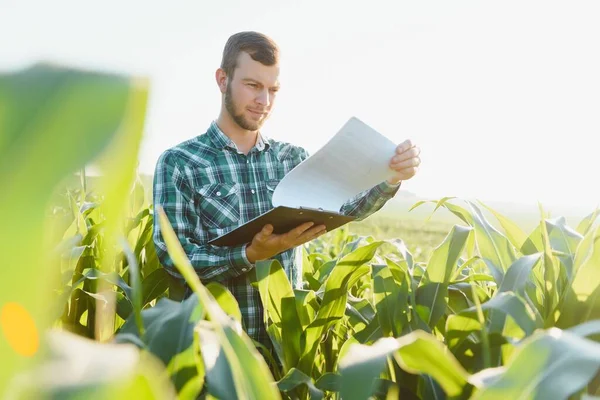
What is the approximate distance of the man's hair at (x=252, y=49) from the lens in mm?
1869

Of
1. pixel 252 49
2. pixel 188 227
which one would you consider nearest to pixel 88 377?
pixel 188 227

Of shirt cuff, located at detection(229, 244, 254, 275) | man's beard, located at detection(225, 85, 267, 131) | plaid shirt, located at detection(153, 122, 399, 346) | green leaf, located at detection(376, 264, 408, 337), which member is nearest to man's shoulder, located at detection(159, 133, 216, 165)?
plaid shirt, located at detection(153, 122, 399, 346)

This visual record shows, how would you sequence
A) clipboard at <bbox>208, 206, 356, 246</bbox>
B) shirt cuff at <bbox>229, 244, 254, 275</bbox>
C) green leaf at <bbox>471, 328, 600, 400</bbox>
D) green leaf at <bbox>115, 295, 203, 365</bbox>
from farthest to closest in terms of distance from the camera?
1. shirt cuff at <bbox>229, 244, 254, 275</bbox>
2. clipboard at <bbox>208, 206, 356, 246</bbox>
3. green leaf at <bbox>115, 295, 203, 365</bbox>
4. green leaf at <bbox>471, 328, 600, 400</bbox>

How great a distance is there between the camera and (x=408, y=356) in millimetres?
435

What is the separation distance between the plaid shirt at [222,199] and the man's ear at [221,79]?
18 centimetres

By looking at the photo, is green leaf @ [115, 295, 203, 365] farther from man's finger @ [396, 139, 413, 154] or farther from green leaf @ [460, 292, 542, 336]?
man's finger @ [396, 139, 413, 154]

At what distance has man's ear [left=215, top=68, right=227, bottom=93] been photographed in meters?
2.00

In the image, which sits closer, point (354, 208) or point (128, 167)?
point (128, 167)

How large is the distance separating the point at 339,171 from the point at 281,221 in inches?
9.4

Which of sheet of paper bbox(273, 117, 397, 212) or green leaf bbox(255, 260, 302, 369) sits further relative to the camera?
sheet of paper bbox(273, 117, 397, 212)

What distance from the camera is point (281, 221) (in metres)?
1.29

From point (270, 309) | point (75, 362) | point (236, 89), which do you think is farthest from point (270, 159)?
point (75, 362)

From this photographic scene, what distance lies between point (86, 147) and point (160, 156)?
5.42ft

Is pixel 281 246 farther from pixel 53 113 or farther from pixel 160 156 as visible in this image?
pixel 53 113
